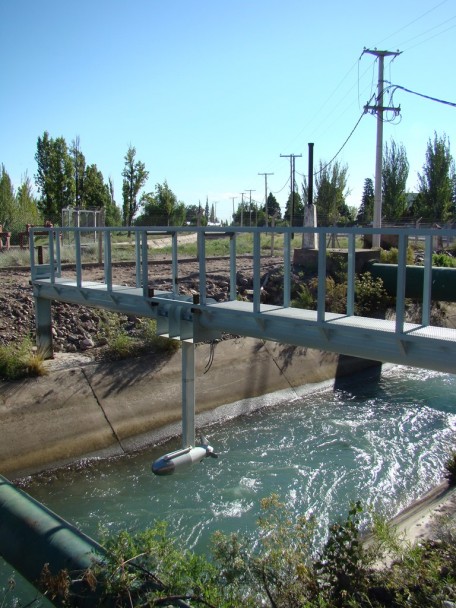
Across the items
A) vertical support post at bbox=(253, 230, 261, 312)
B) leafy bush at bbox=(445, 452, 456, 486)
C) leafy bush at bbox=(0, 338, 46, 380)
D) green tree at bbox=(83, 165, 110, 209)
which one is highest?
green tree at bbox=(83, 165, 110, 209)

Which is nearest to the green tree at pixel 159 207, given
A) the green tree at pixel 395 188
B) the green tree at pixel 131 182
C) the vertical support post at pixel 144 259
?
the green tree at pixel 131 182

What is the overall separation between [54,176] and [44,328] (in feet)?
96.8

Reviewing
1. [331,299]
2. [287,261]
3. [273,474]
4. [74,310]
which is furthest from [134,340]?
[287,261]

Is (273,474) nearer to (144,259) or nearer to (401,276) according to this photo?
(144,259)

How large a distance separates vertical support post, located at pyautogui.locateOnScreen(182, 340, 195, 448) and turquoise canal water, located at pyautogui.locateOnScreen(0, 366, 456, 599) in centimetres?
89

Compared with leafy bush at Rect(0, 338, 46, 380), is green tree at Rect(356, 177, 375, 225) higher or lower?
higher

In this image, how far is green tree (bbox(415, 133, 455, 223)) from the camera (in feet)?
164

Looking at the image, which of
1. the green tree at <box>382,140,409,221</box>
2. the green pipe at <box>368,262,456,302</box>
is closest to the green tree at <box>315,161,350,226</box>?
the green tree at <box>382,140,409,221</box>

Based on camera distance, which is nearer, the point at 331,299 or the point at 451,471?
the point at 451,471

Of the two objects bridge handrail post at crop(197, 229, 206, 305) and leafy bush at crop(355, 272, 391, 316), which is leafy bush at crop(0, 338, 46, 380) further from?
leafy bush at crop(355, 272, 391, 316)

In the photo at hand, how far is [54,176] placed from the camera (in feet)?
127

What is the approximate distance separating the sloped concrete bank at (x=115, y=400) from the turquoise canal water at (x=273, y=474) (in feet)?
1.26

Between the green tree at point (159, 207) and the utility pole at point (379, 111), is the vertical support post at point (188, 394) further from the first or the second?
the green tree at point (159, 207)

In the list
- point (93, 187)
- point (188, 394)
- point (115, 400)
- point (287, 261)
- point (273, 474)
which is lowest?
point (273, 474)
